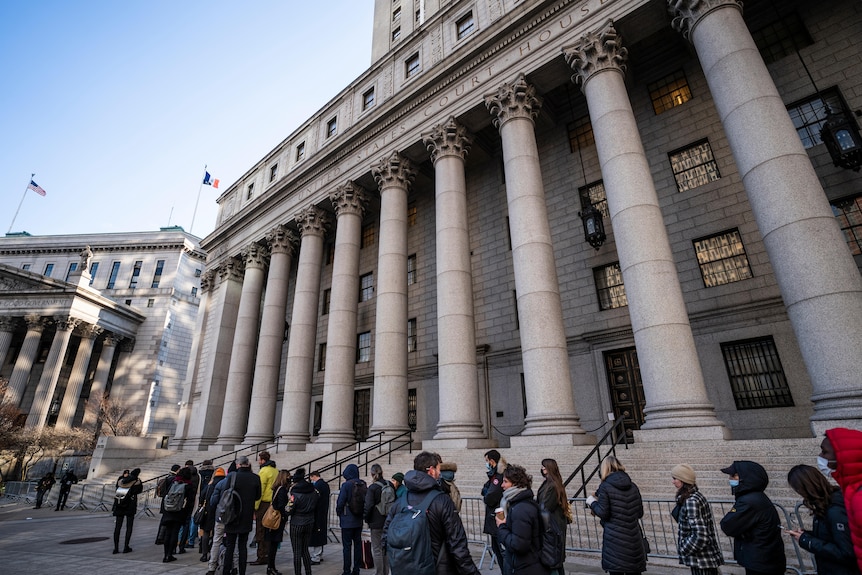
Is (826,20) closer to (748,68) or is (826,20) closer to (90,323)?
(748,68)

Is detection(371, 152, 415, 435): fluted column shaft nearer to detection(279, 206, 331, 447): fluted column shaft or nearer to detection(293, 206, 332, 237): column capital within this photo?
detection(279, 206, 331, 447): fluted column shaft

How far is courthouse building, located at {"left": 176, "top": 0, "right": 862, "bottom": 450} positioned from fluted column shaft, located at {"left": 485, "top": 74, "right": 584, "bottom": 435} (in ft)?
0.22

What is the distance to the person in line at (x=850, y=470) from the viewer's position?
9.91 feet

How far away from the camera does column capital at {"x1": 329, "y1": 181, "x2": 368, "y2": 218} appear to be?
21828 mm

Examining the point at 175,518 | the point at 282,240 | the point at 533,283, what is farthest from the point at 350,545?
the point at 282,240

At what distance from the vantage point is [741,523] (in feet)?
13.1

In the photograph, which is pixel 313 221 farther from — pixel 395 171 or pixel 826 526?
pixel 826 526

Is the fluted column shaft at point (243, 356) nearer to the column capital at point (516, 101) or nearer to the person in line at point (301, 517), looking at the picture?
the column capital at point (516, 101)

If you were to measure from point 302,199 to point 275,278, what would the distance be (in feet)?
15.7

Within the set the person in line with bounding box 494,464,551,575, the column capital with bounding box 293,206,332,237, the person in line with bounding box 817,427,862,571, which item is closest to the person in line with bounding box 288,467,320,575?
the person in line with bounding box 494,464,551,575

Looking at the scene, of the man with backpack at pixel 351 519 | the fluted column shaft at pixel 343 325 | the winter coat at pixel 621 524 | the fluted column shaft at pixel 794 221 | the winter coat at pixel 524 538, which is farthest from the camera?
the fluted column shaft at pixel 343 325

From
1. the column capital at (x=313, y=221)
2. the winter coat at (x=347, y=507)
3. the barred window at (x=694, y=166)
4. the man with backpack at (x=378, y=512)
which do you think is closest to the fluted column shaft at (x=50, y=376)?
the column capital at (x=313, y=221)

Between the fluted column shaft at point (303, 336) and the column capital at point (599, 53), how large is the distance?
48.8ft

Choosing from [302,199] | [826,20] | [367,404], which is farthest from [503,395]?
→ [826,20]
